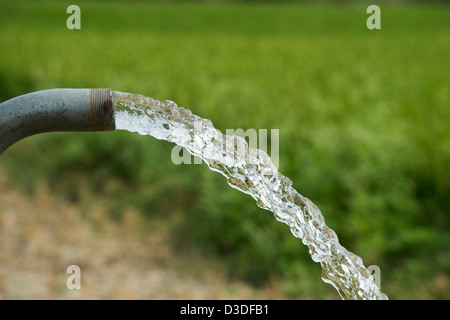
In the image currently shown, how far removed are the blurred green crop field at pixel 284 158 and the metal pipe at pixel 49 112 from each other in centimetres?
169

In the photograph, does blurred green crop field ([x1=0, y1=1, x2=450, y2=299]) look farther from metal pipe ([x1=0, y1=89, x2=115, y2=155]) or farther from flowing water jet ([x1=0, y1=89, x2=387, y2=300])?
metal pipe ([x1=0, y1=89, x2=115, y2=155])

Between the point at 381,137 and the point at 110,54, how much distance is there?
3945mm

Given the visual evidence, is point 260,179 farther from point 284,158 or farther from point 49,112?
point 284,158

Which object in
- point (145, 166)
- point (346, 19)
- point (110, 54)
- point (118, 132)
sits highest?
point (346, 19)

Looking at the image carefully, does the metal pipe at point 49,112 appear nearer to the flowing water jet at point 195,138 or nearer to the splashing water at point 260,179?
the flowing water jet at point 195,138

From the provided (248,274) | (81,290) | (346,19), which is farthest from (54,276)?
(346,19)

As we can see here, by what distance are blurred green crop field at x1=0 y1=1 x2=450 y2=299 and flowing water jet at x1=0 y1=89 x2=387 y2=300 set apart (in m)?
1.12

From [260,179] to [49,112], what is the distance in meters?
0.50

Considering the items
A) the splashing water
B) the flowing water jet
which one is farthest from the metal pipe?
the splashing water

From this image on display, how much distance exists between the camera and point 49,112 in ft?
2.81

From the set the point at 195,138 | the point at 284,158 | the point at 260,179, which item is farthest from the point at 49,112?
the point at 284,158

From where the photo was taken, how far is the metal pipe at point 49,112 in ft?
2.81
